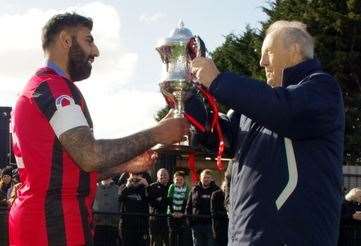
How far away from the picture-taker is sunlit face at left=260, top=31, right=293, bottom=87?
10.7 ft

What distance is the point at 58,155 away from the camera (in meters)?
3.37

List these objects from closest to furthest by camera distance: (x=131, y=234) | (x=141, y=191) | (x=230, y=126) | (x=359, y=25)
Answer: (x=230, y=126)
(x=131, y=234)
(x=141, y=191)
(x=359, y=25)

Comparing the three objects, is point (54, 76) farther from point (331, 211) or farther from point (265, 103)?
point (331, 211)

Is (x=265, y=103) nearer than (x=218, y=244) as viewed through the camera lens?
Yes

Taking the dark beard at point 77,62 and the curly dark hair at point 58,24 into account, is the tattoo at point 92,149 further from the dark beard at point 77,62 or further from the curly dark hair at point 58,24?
the curly dark hair at point 58,24

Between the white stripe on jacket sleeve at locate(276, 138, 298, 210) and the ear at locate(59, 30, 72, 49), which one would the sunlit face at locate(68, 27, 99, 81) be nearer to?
the ear at locate(59, 30, 72, 49)

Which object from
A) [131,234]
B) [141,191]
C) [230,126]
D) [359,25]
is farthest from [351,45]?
[230,126]

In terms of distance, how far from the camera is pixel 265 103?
2924 millimetres

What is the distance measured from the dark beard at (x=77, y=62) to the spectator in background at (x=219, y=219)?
6.33m

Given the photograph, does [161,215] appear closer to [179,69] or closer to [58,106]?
[179,69]

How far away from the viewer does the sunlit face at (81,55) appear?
3.61 m

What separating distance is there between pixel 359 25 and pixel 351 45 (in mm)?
921

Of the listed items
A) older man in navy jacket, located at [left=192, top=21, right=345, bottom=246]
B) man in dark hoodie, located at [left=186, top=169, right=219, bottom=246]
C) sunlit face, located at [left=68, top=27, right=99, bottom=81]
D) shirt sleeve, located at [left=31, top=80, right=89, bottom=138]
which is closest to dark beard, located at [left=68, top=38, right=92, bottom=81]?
sunlit face, located at [left=68, top=27, right=99, bottom=81]

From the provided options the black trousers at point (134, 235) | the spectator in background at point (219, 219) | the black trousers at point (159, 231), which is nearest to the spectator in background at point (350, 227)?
the spectator in background at point (219, 219)
